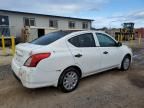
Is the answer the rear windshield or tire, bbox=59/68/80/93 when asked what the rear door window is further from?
tire, bbox=59/68/80/93

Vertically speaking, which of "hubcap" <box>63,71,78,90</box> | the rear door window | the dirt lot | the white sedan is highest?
the rear door window

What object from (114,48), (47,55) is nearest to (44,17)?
(114,48)

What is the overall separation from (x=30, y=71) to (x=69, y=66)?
96 cm

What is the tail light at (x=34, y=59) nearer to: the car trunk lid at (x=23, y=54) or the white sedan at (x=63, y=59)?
the white sedan at (x=63, y=59)

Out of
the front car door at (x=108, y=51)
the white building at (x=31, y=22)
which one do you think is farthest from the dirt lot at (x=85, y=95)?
the white building at (x=31, y=22)

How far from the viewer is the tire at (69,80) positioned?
3873 mm

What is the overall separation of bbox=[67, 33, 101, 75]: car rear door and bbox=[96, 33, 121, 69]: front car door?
0.25 meters

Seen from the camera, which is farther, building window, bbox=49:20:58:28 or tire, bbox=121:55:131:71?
building window, bbox=49:20:58:28

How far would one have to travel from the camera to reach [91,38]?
466 centimetres

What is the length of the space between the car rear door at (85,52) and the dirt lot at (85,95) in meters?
0.54

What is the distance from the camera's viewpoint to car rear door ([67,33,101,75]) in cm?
409

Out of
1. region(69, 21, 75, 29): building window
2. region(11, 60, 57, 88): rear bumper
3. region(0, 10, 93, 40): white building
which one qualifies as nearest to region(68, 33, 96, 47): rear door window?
region(11, 60, 57, 88): rear bumper

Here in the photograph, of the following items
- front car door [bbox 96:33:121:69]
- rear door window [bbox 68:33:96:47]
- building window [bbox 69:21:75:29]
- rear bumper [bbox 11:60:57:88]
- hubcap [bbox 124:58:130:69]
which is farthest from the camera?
building window [bbox 69:21:75:29]

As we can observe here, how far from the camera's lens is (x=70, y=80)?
13.2 feet
